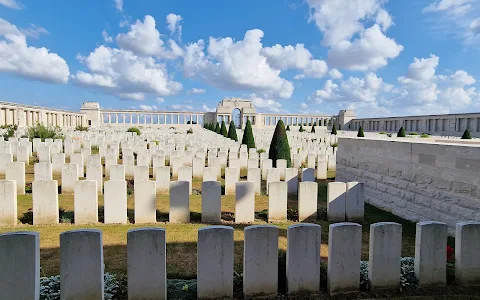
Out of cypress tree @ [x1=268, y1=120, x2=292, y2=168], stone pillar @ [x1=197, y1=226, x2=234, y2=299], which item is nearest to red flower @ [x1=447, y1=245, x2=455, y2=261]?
stone pillar @ [x1=197, y1=226, x2=234, y2=299]

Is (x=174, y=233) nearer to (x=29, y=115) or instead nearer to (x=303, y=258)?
(x=303, y=258)

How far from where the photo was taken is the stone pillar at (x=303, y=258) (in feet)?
12.5

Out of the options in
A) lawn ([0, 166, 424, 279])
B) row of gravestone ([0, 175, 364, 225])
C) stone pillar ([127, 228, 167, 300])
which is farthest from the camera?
row of gravestone ([0, 175, 364, 225])

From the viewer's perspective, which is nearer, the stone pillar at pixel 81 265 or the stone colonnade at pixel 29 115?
the stone pillar at pixel 81 265

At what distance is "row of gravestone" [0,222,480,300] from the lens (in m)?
3.24

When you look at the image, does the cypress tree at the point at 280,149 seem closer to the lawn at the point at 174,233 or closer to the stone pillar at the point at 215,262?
the lawn at the point at 174,233

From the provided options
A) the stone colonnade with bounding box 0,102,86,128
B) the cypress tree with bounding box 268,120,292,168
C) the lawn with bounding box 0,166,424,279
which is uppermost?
the stone colonnade with bounding box 0,102,86,128

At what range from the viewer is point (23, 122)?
144 ft

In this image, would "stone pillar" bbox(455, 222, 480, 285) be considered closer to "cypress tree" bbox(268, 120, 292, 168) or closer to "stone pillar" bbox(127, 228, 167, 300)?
"stone pillar" bbox(127, 228, 167, 300)

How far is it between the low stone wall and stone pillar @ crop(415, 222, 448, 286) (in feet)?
7.20

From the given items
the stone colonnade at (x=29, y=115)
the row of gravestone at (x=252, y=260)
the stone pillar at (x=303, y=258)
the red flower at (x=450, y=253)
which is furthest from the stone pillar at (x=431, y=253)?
the stone colonnade at (x=29, y=115)

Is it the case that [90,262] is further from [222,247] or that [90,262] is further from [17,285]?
[222,247]

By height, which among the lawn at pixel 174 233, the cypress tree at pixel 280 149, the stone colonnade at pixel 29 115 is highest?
the stone colonnade at pixel 29 115

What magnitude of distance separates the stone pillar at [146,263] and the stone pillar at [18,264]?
93 cm
